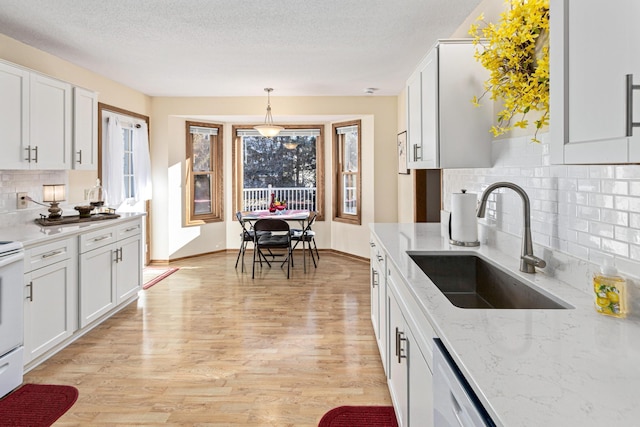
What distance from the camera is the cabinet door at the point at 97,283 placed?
10.6ft

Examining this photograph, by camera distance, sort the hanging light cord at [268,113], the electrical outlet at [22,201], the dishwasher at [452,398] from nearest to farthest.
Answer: the dishwasher at [452,398] < the electrical outlet at [22,201] < the hanging light cord at [268,113]

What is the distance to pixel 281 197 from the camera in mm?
7223

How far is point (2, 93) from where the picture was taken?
114 inches

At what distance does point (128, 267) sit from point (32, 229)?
1.04 metres

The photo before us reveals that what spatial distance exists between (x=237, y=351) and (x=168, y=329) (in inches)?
33.0

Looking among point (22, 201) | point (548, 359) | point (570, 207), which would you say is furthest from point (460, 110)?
point (22, 201)

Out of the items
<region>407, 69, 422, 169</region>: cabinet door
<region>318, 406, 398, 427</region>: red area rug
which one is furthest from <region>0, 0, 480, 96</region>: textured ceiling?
<region>318, 406, 398, 427</region>: red area rug

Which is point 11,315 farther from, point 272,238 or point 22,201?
point 272,238

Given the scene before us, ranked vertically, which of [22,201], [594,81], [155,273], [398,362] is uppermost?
[594,81]

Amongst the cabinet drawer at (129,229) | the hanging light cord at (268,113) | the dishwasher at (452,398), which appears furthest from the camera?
the hanging light cord at (268,113)

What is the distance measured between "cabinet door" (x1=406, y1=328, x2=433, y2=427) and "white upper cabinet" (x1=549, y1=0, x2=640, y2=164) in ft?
2.55

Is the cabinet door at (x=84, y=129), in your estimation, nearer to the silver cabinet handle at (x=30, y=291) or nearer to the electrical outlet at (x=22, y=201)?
the electrical outlet at (x=22, y=201)

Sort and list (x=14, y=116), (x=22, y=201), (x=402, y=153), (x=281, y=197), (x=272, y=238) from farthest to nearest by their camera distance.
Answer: (x=281, y=197), (x=402, y=153), (x=272, y=238), (x=22, y=201), (x=14, y=116)

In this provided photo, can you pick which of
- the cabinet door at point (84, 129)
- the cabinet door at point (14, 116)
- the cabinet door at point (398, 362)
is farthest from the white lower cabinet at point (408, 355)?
the cabinet door at point (84, 129)
